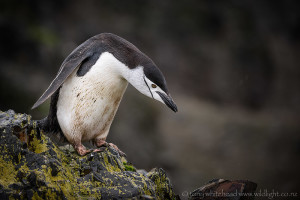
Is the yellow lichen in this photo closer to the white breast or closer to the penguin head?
the white breast

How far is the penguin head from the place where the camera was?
3.75 m

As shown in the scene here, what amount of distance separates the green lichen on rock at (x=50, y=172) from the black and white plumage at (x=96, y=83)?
38cm

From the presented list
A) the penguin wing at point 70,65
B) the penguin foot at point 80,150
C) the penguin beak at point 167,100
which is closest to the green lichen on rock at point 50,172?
the penguin foot at point 80,150

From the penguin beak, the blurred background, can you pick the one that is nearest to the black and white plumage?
the penguin beak

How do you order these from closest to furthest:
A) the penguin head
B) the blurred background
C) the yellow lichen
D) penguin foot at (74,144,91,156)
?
the yellow lichen, penguin foot at (74,144,91,156), the penguin head, the blurred background

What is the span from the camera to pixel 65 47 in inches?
426

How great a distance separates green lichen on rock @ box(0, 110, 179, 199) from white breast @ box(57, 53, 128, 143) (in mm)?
377

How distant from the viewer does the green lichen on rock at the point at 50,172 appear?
2.74 m

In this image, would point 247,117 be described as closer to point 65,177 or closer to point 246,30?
point 246,30

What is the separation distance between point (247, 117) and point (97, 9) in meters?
5.90

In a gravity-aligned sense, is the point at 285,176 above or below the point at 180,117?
below

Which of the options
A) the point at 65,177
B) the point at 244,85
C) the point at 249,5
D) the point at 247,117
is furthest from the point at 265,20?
the point at 65,177

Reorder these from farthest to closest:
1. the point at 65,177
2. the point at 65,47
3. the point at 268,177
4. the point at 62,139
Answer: the point at 65,47 < the point at 268,177 < the point at 62,139 < the point at 65,177

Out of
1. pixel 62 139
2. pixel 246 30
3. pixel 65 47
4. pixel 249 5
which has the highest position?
pixel 249 5
